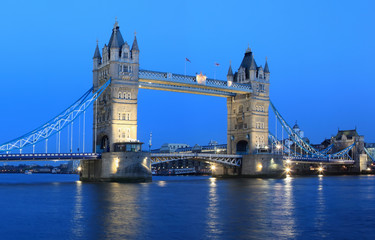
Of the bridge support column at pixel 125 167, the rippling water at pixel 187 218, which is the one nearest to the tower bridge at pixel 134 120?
the bridge support column at pixel 125 167

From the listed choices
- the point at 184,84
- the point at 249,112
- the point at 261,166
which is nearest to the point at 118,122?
the point at 184,84

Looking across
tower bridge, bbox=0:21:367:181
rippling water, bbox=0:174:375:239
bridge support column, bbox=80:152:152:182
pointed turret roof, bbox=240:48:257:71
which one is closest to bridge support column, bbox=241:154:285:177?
tower bridge, bbox=0:21:367:181

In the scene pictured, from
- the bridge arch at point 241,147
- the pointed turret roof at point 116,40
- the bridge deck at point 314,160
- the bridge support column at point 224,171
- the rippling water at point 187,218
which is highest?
the pointed turret roof at point 116,40

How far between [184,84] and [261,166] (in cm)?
2048

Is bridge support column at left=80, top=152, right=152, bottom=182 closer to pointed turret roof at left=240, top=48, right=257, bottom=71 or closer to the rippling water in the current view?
the rippling water

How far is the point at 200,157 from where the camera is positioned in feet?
265

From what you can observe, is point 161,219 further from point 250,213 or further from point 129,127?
point 129,127

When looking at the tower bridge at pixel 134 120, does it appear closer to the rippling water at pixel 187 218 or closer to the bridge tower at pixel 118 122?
the bridge tower at pixel 118 122

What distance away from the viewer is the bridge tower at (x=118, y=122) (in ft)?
218

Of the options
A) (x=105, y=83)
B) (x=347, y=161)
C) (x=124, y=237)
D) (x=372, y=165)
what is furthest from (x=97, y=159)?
(x=372, y=165)

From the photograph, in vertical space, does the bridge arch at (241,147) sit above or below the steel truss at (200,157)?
above

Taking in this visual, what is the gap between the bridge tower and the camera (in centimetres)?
6638

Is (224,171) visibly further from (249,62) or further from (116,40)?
(116,40)

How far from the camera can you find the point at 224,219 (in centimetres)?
2705
